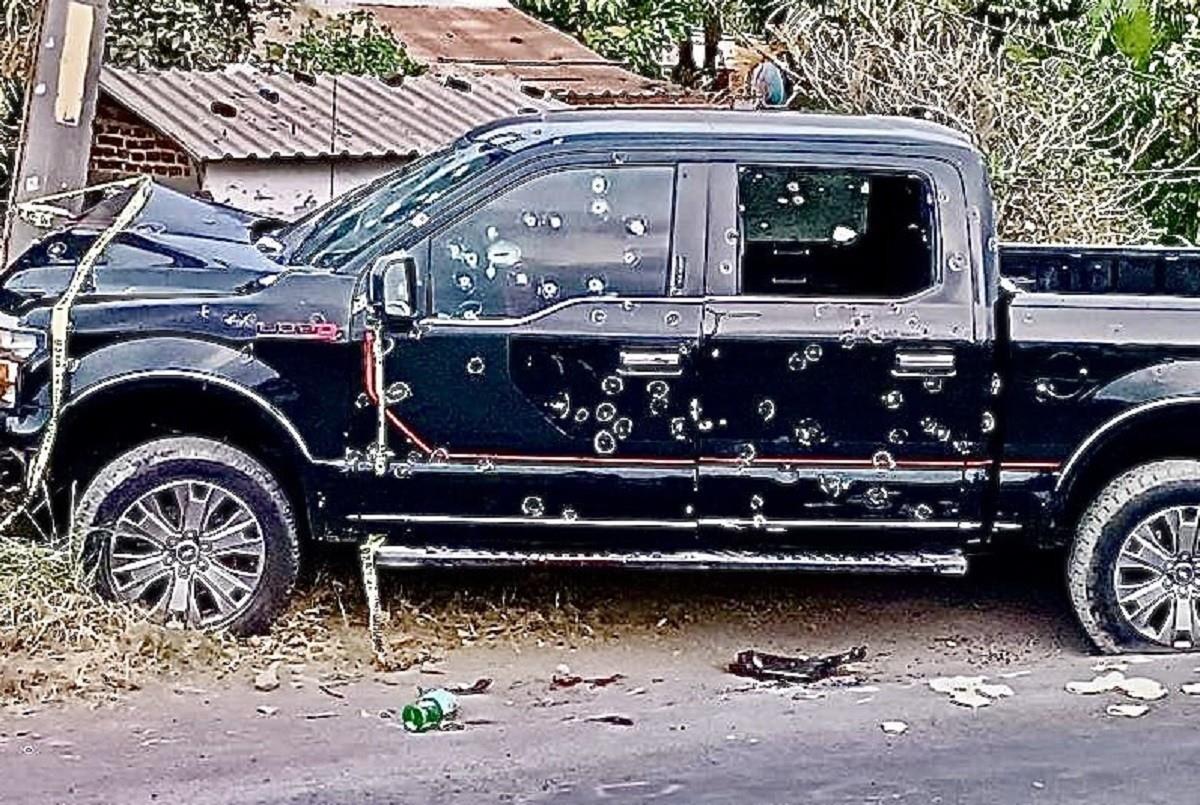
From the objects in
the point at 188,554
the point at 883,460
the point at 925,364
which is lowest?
the point at 188,554

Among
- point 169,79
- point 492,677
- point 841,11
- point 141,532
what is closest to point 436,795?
point 492,677

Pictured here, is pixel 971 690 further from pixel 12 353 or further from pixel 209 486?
pixel 12 353

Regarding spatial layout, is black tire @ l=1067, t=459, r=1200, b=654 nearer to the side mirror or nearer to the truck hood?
the side mirror

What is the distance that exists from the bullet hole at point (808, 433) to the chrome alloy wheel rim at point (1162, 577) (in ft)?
4.01

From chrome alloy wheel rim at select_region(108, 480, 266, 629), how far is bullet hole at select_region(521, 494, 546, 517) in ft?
3.15

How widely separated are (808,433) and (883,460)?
0.98 feet

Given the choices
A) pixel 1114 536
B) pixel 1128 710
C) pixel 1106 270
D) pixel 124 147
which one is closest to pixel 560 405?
pixel 1114 536

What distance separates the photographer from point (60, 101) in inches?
316

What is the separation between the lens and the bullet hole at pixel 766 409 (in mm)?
6340

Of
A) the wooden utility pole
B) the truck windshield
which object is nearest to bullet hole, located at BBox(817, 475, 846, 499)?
the truck windshield

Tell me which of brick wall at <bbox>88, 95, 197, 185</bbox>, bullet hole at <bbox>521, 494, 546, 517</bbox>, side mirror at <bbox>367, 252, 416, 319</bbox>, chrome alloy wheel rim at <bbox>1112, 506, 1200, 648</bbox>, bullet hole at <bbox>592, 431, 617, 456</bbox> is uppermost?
brick wall at <bbox>88, 95, 197, 185</bbox>

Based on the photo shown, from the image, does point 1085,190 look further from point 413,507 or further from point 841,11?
point 413,507

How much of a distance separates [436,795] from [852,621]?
2.57 m

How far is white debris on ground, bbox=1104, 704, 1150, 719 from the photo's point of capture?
5984 millimetres
